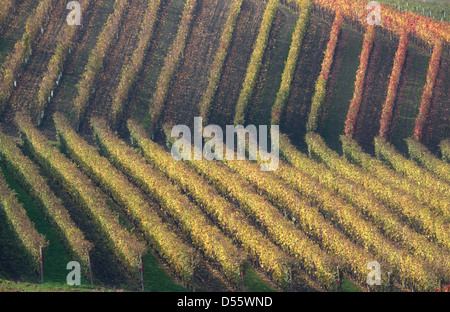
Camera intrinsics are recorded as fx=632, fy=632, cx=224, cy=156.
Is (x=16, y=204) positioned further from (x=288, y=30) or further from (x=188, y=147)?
(x=288, y=30)

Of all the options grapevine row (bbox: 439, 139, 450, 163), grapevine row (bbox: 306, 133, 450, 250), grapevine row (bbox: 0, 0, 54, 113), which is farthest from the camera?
grapevine row (bbox: 0, 0, 54, 113)

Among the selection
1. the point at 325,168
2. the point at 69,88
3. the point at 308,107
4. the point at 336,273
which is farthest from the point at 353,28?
the point at 336,273

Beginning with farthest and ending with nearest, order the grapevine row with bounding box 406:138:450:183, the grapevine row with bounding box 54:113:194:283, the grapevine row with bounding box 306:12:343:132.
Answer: the grapevine row with bounding box 306:12:343:132 < the grapevine row with bounding box 406:138:450:183 < the grapevine row with bounding box 54:113:194:283

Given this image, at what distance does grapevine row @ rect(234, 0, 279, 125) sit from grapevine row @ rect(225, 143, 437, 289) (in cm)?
1094

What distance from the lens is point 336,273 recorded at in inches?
1410

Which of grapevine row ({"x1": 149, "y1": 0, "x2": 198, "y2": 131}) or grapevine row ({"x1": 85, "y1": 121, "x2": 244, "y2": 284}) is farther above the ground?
grapevine row ({"x1": 149, "y1": 0, "x2": 198, "y2": 131})

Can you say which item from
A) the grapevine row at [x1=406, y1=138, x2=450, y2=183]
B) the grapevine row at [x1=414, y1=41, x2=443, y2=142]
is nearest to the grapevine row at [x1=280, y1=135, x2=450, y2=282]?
the grapevine row at [x1=406, y1=138, x2=450, y2=183]

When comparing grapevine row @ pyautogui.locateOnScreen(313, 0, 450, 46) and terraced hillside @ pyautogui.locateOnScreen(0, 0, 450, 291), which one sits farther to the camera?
grapevine row @ pyautogui.locateOnScreen(313, 0, 450, 46)

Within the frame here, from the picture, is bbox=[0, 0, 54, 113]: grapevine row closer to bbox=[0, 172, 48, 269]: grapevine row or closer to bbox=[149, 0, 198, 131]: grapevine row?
bbox=[149, 0, 198, 131]: grapevine row

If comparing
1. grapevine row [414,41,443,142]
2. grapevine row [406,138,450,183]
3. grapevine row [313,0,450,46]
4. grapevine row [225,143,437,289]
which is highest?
grapevine row [313,0,450,46]

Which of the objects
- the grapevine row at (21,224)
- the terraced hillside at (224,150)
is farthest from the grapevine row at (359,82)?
the grapevine row at (21,224)

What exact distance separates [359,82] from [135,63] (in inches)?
872

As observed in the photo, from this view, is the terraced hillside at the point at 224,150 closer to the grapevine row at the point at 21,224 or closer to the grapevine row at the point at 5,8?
the grapevine row at the point at 21,224

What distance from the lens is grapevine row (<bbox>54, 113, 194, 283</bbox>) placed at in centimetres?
3642
